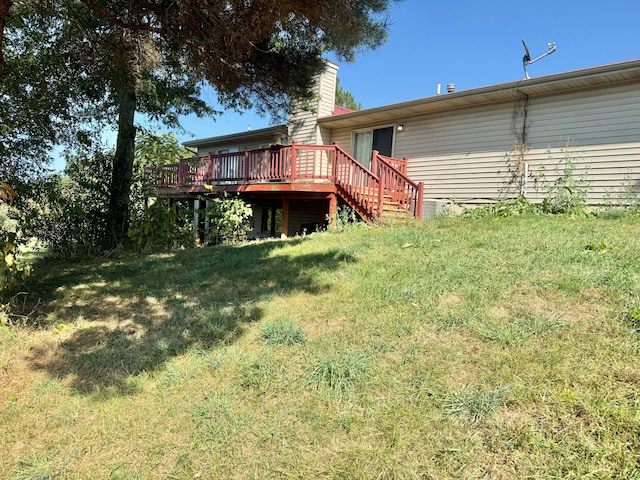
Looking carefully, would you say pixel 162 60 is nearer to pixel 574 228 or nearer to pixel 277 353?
pixel 277 353

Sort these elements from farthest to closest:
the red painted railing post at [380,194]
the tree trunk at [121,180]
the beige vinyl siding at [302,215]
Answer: the beige vinyl siding at [302,215] < the tree trunk at [121,180] < the red painted railing post at [380,194]

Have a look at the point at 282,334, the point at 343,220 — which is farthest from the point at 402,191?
the point at 282,334

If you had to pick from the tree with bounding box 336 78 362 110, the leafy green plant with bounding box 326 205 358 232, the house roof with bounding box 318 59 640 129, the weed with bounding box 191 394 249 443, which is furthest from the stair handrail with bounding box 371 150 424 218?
the tree with bounding box 336 78 362 110

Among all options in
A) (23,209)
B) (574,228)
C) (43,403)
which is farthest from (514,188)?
(23,209)

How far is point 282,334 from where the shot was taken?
3.33m

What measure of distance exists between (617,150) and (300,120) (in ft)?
29.6

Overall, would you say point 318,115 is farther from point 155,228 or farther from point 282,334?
point 282,334

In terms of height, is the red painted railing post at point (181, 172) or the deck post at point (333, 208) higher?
the red painted railing post at point (181, 172)

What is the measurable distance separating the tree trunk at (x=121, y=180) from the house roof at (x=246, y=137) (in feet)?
18.9

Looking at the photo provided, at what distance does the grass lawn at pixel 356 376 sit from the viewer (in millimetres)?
2006

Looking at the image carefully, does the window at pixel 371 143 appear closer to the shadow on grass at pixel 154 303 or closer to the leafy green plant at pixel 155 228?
the shadow on grass at pixel 154 303

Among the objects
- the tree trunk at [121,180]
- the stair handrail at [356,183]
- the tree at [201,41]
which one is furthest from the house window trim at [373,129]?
the tree trunk at [121,180]

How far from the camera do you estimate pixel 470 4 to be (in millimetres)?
13648

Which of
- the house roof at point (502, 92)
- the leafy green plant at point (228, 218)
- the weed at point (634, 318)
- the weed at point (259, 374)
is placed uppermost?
the house roof at point (502, 92)
